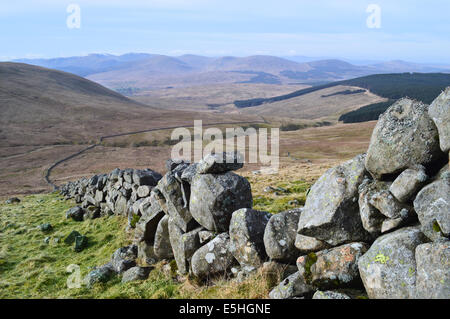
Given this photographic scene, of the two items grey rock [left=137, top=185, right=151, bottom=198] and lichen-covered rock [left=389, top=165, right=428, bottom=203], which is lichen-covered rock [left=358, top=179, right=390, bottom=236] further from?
grey rock [left=137, top=185, right=151, bottom=198]

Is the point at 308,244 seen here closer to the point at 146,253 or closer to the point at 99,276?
the point at 146,253

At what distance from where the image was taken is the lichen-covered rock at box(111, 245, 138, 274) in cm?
1563

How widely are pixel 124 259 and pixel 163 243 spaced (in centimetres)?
244

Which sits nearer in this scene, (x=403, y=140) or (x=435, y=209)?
(x=435, y=209)

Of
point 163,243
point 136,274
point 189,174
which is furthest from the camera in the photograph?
point 163,243

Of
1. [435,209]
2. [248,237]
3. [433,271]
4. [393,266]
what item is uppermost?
[435,209]

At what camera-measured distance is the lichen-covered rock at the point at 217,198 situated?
505 inches

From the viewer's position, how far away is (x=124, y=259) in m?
16.3

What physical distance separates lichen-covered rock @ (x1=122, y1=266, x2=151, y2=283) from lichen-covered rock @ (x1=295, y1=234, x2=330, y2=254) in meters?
7.76

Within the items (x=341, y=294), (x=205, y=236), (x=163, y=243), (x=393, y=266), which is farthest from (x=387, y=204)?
(x=163, y=243)

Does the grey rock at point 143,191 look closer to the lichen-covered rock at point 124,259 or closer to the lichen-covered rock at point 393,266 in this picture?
the lichen-covered rock at point 124,259

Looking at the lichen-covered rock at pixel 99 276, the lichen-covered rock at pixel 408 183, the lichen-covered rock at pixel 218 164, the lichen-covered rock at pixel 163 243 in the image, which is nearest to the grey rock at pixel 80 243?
the lichen-covered rock at pixel 99 276

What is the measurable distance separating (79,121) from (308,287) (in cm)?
15446

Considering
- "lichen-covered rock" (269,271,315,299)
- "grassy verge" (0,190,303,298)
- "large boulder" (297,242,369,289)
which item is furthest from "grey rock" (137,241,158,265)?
"large boulder" (297,242,369,289)
